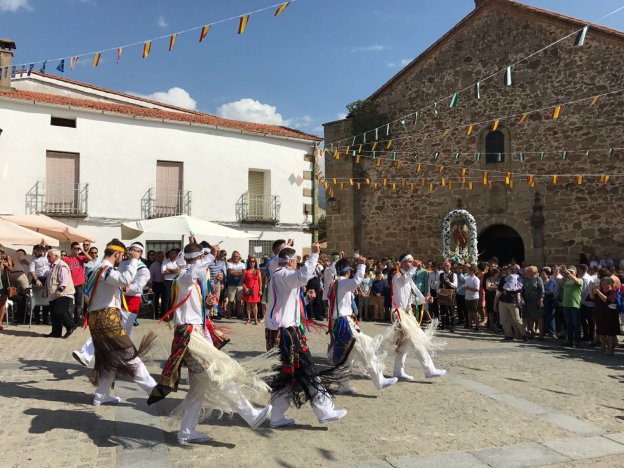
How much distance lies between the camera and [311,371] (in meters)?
4.90

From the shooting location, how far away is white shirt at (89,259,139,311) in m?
5.22

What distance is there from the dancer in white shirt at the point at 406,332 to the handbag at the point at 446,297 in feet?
16.8

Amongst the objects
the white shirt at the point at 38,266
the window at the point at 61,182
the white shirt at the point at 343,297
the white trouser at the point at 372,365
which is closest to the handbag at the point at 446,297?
the white shirt at the point at 343,297

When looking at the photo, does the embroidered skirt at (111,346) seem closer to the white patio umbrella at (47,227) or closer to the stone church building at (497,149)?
the white patio umbrella at (47,227)

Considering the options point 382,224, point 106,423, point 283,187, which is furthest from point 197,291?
point 382,224

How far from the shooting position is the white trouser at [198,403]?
448 centimetres

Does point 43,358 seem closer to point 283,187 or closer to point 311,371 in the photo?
point 311,371

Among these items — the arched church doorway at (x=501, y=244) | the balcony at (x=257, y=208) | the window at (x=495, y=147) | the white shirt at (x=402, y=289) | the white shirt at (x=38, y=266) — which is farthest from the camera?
the balcony at (x=257, y=208)

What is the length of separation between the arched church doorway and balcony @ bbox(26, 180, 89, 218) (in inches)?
536

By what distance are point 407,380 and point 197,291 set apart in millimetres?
3303

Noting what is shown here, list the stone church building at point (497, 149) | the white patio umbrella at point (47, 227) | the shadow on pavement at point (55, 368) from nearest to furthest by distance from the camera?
the shadow on pavement at point (55, 368) → the white patio umbrella at point (47, 227) → the stone church building at point (497, 149)

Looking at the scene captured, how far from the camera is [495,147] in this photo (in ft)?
62.1

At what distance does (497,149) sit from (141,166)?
12467mm

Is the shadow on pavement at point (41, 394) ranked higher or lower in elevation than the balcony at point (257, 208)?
lower
